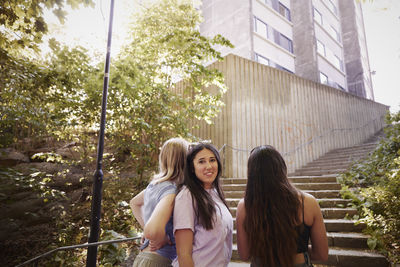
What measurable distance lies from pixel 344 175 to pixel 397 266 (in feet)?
13.2

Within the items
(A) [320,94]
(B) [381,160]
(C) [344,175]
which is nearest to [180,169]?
→ (C) [344,175]

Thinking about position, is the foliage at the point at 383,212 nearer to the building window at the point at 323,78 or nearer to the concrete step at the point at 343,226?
the concrete step at the point at 343,226

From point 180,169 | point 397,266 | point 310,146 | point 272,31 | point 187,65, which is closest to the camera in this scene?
point 180,169

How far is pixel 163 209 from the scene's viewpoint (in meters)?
1.58

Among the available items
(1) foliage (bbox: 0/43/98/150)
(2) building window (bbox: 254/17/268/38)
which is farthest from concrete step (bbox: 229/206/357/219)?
(2) building window (bbox: 254/17/268/38)

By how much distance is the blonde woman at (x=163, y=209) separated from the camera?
151 cm

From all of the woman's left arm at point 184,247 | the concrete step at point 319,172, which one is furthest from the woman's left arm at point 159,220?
the concrete step at point 319,172

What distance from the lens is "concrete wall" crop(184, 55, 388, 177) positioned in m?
9.48

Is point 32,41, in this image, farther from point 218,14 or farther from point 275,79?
point 218,14

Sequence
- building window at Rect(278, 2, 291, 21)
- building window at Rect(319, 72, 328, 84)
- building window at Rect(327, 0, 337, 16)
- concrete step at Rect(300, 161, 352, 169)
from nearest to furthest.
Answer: concrete step at Rect(300, 161, 352, 169)
building window at Rect(278, 2, 291, 21)
building window at Rect(319, 72, 328, 84)
building window at Rect(327, 0, 337, 16)

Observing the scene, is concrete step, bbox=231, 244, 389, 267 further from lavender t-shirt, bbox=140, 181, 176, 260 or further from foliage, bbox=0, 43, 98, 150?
foliage, bbox=0, 43, 98, 150

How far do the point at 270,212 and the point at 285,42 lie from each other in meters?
18.9

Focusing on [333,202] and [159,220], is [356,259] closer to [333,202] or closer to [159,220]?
[333,202]

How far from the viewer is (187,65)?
741 centimetres
